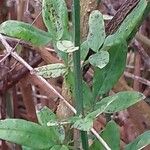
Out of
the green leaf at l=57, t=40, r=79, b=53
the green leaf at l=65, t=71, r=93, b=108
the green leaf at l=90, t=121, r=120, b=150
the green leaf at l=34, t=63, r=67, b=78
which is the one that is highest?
the green leaf at l=57, t=40, r=79, b=53

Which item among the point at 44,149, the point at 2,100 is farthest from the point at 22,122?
the point at 2,100

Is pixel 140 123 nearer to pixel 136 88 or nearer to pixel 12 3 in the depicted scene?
pixel 136 88

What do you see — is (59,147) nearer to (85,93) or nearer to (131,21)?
(85,93)

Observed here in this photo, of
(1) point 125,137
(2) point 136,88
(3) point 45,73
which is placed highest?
(3) point 45,73

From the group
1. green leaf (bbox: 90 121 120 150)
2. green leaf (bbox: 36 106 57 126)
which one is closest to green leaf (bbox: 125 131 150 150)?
green leaf (bbox: 90 121 120 150)

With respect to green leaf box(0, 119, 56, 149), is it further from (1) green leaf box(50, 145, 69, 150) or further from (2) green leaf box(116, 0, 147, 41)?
(2) green leaf box(116, 0, 147, 41)

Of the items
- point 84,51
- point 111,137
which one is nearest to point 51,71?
point 84,51
